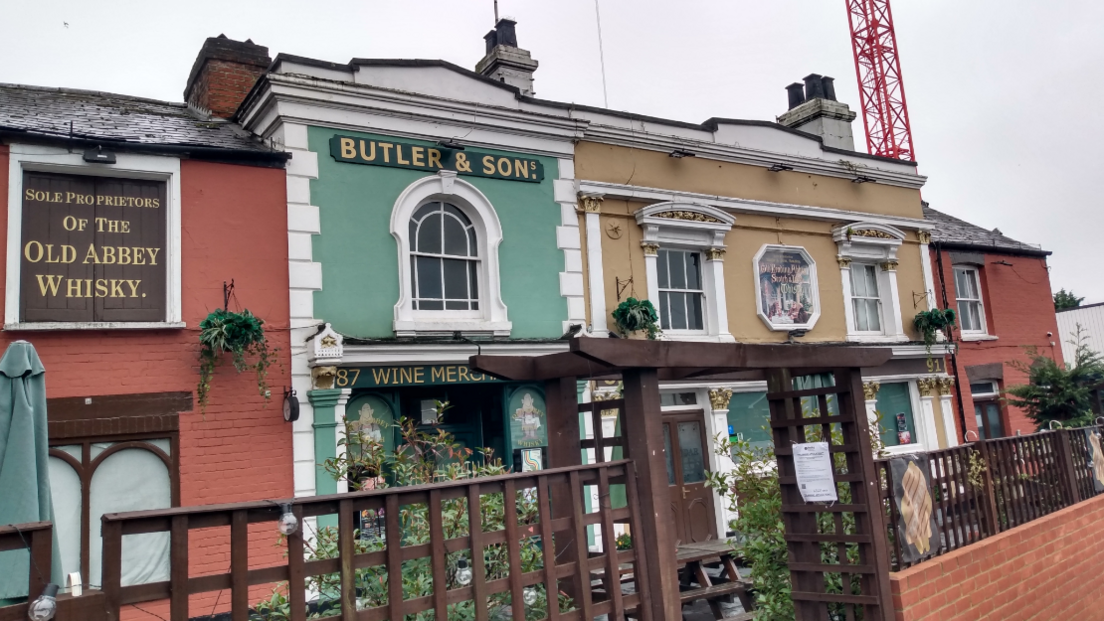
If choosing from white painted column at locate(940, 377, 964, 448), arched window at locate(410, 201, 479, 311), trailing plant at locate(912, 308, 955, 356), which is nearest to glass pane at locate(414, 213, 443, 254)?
arched window at locate(410, 201, 479, 311)

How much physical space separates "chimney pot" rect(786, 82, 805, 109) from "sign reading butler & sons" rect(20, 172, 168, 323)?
1358 centimetres

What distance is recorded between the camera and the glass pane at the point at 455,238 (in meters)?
11.1

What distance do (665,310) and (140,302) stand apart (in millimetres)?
7538

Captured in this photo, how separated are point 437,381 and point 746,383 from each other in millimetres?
5772

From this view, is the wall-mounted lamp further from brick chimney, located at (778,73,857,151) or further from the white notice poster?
brick chimney, located at (778,73,857,151)

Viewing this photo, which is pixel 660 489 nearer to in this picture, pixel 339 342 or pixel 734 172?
pixel 339 342

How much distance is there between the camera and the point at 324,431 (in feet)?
31.6

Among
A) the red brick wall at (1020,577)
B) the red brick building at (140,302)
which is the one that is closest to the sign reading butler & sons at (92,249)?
the red brick building at (140,302)

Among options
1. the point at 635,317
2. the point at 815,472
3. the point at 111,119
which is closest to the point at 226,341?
the point at 111,119

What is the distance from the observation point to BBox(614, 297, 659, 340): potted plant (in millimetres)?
11820

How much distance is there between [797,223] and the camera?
567 inches

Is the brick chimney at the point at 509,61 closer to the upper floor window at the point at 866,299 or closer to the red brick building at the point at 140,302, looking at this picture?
the red brick building at the point at 140,302

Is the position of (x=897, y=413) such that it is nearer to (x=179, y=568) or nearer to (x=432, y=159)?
(x=432, y=159)

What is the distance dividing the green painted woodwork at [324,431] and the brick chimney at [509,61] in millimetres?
6513
